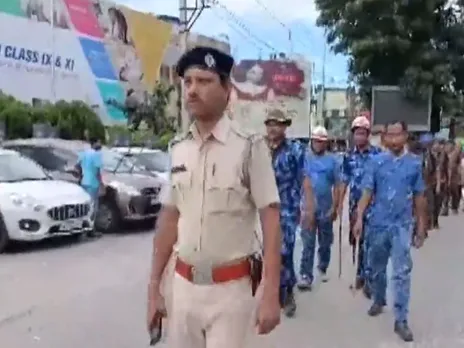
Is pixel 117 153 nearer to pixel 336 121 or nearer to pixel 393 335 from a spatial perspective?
pixel 393 335

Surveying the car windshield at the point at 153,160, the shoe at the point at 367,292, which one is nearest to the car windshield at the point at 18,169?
the car windshield at the point at 153,160

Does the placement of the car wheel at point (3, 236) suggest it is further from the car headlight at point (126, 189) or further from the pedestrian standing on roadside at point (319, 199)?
the pedestrian standing on roadside at point (319, 199)

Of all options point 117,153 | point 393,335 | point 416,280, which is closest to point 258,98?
point 117,153

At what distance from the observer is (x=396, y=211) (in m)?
7.93

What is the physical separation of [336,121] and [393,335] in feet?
176

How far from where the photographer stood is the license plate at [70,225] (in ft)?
46.8

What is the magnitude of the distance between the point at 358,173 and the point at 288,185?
73.8 inches

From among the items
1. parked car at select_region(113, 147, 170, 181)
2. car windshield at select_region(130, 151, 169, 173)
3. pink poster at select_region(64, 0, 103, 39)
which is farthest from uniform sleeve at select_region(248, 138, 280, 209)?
pink poster at select_region(64, 0, 103, 39)

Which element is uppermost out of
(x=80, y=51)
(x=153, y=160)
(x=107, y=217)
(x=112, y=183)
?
(x=80, y=51)

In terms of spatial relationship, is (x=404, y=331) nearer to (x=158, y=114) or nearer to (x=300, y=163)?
(x=300, y=163)

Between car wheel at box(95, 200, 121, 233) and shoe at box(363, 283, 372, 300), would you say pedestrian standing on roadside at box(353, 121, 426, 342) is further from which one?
car wheel at box(95, 200, 121, 233)

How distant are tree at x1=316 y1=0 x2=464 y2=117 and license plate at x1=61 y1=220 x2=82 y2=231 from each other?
11870 millimetres

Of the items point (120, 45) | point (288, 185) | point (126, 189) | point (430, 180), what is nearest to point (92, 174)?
point (126, 189)

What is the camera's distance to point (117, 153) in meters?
18.8
